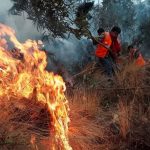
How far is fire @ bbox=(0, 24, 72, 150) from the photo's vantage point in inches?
202

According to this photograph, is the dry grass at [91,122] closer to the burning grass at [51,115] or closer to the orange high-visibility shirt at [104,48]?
the burning grass at [51,115]

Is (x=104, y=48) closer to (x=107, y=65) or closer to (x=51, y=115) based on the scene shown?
(x=107, y=65)

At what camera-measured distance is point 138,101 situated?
6777mm

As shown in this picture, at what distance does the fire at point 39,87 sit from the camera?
5137mm

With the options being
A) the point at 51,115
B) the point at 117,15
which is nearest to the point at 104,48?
the point at 51,115

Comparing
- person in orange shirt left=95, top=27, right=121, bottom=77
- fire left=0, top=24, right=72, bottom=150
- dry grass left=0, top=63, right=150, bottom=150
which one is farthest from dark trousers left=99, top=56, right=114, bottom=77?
fire left=0, top=24, right=72, bottom=150

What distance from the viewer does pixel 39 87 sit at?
17.5 feet

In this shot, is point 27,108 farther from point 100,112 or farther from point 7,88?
point 100,112

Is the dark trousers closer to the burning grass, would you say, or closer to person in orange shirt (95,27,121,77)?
person in orange shirt (95,27,121,77)

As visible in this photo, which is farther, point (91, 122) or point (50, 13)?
point (50, 13)

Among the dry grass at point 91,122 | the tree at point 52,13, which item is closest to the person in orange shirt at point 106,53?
the dry grass at point 91,122

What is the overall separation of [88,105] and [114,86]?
1471 millimetres

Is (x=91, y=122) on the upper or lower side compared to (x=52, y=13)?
lower

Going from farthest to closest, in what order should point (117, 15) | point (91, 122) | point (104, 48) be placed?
point (117, 15), point (104, 48), point (91, 122)
